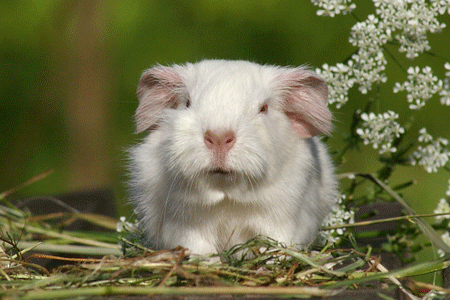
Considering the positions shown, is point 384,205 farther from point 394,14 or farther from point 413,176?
point 413,176

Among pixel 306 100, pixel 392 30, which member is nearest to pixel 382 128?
pixel 392 30

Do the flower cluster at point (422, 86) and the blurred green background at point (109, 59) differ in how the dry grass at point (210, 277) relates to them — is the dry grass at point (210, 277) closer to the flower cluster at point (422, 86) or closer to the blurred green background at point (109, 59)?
the flower cluster at point (422, 86)

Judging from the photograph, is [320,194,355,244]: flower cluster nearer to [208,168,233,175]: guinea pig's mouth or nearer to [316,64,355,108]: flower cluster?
[316,64,355,108]: flower cluster

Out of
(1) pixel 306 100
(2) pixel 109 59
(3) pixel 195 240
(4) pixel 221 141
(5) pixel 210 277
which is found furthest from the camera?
(2) pixel 109 59

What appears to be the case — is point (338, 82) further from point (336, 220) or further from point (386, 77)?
point (336, 220)

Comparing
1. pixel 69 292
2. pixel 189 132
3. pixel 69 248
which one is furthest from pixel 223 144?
pixel 69 248

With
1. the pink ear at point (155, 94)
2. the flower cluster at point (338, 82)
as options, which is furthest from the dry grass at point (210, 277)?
the flower cluster at point (338, 82)
